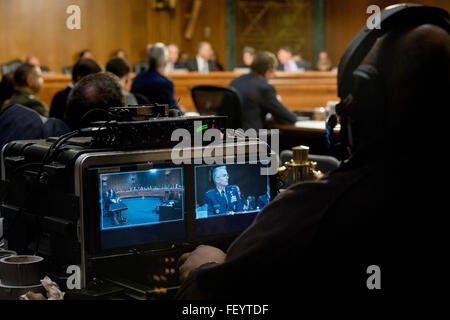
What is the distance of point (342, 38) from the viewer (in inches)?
569

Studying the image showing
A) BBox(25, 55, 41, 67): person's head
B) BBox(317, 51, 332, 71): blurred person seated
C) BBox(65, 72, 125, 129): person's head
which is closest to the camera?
BBox(65, 72, 125, 129): person's head

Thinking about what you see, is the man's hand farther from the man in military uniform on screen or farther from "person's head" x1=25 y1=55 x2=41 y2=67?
"person's head" x1=25 y1=55 x2=41 y2=67

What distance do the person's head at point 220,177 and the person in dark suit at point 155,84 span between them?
3.83m

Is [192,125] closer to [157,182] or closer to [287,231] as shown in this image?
[157,182]

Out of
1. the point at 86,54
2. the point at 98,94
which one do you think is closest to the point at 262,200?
the point at 98,94

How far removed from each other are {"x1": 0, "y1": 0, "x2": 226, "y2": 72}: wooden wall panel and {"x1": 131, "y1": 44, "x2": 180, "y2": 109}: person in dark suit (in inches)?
261

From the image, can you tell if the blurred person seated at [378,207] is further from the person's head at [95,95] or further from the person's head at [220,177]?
the person's head at [95,95]

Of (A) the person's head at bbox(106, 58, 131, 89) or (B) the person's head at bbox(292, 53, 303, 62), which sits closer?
(A) the person's head at bbox(106, 58, 131, 89)

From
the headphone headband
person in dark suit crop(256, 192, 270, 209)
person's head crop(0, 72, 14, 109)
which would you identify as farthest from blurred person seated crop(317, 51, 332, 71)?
the headphone headband

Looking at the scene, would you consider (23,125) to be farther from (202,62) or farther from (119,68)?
(202,62)

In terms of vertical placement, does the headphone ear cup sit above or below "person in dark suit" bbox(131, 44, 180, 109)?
above

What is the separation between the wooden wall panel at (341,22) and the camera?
45.9 ft

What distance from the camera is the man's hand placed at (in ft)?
4.66

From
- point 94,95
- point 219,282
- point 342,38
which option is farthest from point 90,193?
point 342,38
